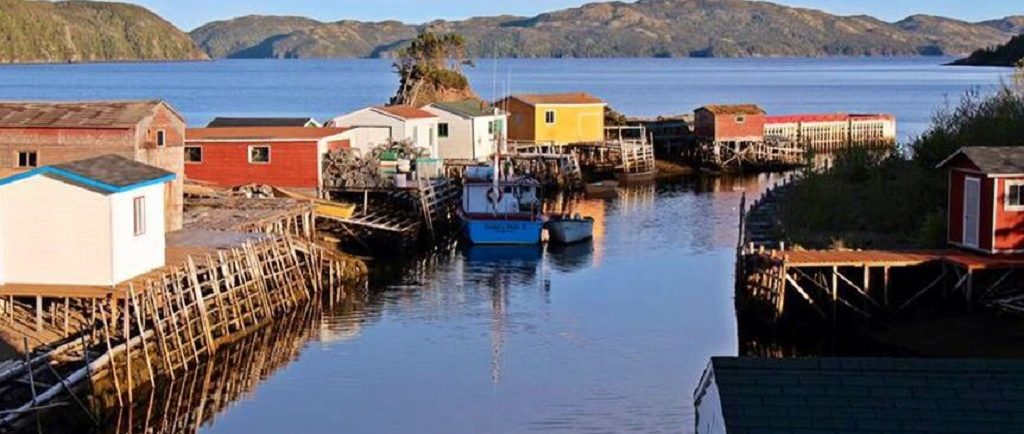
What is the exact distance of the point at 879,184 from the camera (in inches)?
1613

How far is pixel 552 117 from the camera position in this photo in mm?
72812

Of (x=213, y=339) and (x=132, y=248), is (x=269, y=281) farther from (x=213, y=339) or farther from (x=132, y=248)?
(x=132, y=248)

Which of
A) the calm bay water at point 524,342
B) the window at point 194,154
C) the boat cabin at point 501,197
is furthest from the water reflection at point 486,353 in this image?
the window at point 194,154

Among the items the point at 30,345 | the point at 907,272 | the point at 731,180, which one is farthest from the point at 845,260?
the point at 731,180

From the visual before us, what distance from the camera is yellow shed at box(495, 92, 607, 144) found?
7225cm

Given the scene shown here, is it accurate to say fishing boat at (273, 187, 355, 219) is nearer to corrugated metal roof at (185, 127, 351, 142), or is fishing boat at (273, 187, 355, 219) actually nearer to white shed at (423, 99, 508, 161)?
corrugated metal roof at (185, 127, 351, 142)

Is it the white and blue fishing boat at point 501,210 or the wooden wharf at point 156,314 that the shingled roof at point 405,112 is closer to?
the white and blue fishing boat at point 501,210

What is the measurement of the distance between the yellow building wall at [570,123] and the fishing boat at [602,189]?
6461 mm

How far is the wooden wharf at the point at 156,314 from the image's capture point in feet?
76.3

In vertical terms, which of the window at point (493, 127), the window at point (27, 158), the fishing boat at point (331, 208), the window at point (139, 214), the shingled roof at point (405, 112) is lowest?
the fishing boat at point (331, 208)

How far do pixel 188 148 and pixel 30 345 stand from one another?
75.1 feet

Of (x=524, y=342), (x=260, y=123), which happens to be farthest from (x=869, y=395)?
(x=260, y=123)

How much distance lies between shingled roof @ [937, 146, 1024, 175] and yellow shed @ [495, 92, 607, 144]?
134 ft

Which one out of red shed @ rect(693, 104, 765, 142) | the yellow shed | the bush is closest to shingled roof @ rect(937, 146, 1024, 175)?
the bush
